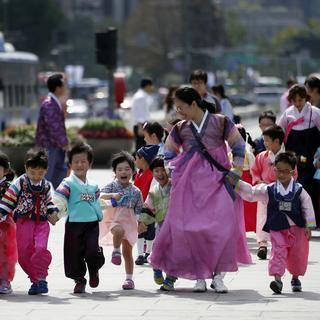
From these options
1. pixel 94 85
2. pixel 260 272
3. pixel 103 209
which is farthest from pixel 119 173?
pixel 94 85

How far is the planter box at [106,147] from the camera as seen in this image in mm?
28797

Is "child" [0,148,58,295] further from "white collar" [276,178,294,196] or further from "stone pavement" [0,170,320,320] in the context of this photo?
"white collar" [276,178,294,196]

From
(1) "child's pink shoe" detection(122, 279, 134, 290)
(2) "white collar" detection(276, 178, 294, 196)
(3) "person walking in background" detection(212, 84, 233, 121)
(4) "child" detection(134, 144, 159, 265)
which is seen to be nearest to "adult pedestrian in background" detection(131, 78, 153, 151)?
(3) "person walking in background" detection(212, 84, 233, 121)

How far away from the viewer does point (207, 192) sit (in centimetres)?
1098

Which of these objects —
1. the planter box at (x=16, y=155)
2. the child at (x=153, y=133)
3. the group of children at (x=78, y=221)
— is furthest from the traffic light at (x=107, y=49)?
the group of children at (x=78, y=221)

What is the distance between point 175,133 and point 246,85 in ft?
309

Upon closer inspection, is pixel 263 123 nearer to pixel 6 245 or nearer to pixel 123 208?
pixel 123 208

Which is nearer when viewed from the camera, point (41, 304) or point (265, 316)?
point (265, 316)

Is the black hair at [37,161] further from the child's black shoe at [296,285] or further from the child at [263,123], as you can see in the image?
the child at [263,123]

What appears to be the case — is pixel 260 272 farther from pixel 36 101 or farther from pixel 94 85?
pixel 94 85

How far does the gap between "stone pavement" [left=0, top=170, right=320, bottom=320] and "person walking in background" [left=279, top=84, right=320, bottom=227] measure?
2939 millimetres

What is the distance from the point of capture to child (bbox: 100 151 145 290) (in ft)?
38.1

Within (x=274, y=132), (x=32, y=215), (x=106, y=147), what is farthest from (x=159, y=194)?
(x=106, y=147)

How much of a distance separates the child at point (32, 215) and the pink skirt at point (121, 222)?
704 mm
